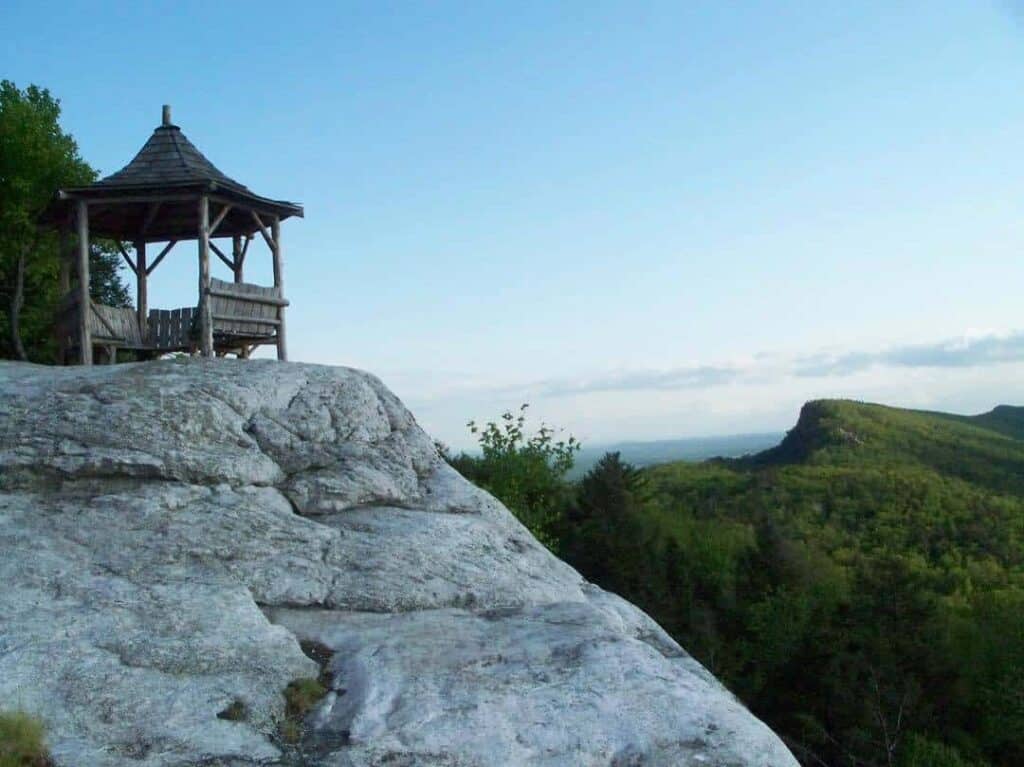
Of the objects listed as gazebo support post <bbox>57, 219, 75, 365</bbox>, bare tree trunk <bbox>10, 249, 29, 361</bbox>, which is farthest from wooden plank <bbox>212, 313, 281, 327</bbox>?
bare tree trunk <bbox>10, 249, 29, 361</bbox>

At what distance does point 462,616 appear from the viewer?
1021cm

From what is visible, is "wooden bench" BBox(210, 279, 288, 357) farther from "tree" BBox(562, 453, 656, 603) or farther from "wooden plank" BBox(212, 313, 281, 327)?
"tree" BBox(562, 453, 656, 603)

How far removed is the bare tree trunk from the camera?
22906 mm

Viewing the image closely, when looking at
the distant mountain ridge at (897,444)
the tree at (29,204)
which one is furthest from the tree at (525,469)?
the distant mountain ridge at (897,444)

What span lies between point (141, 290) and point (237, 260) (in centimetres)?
212

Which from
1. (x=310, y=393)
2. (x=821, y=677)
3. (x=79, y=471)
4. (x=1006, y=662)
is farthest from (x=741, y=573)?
(x=79, y=471)

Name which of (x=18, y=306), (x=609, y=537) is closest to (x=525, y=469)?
(x=609, y=537)

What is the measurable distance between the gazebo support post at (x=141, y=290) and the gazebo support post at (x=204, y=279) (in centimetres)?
214

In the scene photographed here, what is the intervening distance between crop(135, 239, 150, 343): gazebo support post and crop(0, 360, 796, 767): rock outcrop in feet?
15.5

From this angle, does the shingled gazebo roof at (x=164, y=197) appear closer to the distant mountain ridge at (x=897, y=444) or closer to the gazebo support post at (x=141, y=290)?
the gazebo support post at (x=141, y=290)

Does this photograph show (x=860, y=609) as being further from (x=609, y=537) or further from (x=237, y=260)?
(x=237, y=260)

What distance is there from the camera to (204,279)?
18.0 metres

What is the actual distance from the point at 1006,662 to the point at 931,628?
2.93m

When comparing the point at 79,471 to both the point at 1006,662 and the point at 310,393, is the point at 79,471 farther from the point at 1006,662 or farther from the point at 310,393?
the point at 1006,662
